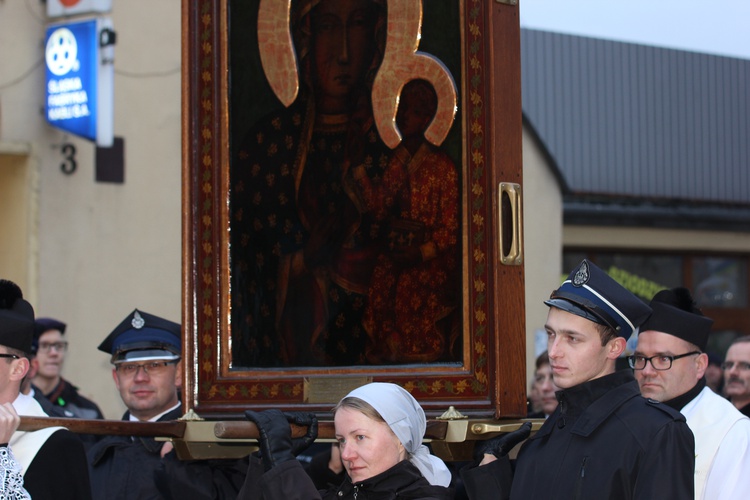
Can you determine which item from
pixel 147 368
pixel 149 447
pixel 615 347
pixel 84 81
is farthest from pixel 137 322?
pixel 84 81

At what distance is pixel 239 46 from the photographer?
181 inches

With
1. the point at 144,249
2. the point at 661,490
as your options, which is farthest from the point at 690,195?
the point at 661,490

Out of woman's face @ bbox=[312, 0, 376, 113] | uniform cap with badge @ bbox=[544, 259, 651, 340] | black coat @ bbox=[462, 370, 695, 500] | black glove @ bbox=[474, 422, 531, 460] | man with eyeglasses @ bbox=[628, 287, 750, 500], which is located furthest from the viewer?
woman's face @ bbox=[312, 0, 376, 113]

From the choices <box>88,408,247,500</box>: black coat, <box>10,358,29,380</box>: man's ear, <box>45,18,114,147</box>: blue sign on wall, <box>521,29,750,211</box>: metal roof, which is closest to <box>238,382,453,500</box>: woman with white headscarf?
<box>10,358,29,380</box>: man's ear

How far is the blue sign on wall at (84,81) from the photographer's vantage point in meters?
9.52

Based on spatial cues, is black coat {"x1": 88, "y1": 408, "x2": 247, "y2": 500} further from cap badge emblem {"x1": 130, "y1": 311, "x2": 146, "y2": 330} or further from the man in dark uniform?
cap badge emblem {"x1": 130, "y1": 311, "x2": 146, "y2": 330}

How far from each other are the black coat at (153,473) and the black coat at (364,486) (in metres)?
0.98

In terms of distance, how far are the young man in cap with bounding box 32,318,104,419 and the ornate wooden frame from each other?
3.17 m

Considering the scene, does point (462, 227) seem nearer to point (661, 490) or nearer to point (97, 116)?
point (661, 490)

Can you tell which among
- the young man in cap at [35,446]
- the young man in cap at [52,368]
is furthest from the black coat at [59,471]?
the young man in cap at [52,368]

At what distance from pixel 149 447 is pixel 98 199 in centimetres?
544

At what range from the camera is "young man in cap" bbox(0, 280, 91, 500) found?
11.9 feet

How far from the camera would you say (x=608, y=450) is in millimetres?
3393

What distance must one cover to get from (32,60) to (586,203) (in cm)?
A: 704
